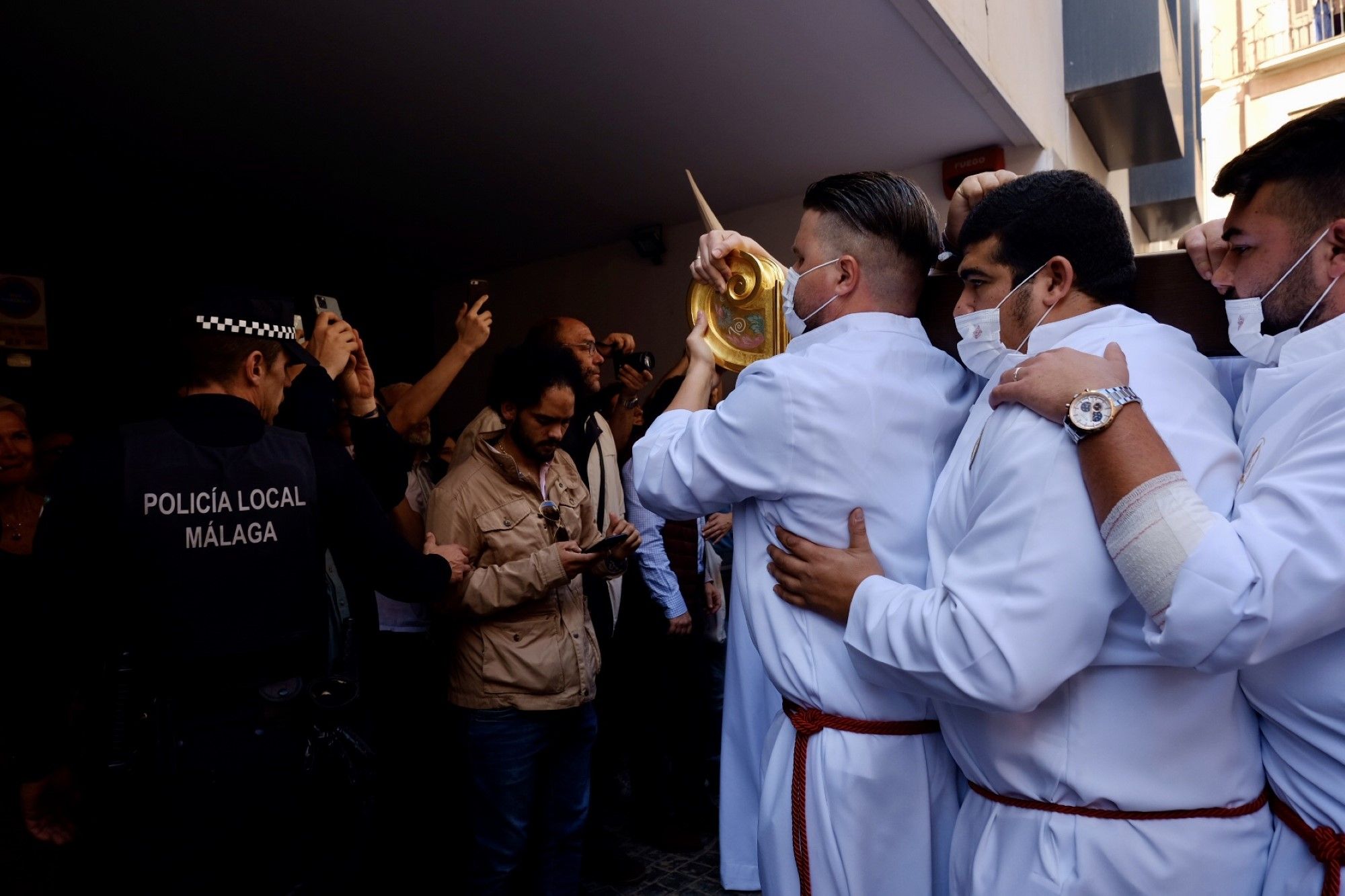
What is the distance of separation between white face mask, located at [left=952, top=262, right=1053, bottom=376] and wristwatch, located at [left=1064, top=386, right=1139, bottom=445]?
0.34 metres

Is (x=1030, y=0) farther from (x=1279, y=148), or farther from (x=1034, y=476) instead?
(x=1034, y=476)

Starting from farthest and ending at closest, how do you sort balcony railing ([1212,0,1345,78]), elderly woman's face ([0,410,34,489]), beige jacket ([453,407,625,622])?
balcony railing ([1212,0,1345,78]) < beige jacket ([453,407,625,622]) < elderly woman's face ([0,410,34,489])

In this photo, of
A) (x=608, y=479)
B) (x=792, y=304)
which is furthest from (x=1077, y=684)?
(x=608, y=479)

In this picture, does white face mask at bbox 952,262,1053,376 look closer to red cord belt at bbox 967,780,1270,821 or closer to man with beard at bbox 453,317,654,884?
red cord belt at bbox 967,780,1270,821

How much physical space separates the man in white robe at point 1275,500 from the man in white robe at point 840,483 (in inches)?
16.8

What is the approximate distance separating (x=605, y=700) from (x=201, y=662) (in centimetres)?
279

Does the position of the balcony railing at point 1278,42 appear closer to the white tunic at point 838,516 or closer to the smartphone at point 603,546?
the smartphone at point 603,546

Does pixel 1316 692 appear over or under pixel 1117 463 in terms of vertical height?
under

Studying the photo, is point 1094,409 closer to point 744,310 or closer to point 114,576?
point 744,310

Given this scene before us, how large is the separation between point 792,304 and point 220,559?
144cm

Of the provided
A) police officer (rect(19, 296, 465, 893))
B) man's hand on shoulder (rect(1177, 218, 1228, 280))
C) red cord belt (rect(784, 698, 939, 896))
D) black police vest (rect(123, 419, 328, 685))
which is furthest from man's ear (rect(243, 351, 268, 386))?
man's hand on shoulder (rect(1177, 218, 1228, 280))

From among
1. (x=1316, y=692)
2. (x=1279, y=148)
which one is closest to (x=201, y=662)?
(x=1316, y=692)

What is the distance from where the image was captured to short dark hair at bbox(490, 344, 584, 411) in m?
3.19

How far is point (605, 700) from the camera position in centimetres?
452
